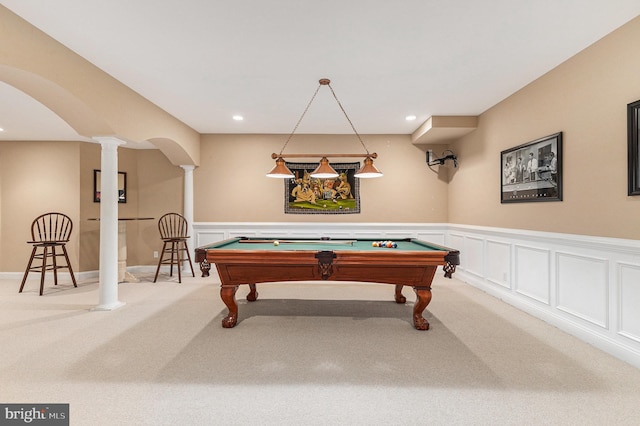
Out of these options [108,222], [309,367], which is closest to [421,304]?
[309,367]

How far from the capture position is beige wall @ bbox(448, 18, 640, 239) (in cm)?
264

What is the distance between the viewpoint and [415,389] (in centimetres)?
220

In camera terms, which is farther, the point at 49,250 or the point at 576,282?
the point at 49,250

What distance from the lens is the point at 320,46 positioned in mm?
2939

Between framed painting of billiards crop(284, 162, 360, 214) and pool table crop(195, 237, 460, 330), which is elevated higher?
framed painting of billiards crop(284, 162, 360, 214)

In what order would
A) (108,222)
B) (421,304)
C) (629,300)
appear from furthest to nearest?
(108,222), (421,304), (629,300)

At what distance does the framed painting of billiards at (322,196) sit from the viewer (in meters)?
6.21

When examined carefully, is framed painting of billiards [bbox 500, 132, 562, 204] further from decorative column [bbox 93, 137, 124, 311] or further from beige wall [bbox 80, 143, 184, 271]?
beige wall [bbox 80, 143, 184, 271]

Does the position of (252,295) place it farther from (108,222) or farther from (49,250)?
(49,250)

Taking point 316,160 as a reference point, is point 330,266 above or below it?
below

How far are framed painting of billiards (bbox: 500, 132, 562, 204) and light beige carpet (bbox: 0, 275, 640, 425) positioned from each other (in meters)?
1.48

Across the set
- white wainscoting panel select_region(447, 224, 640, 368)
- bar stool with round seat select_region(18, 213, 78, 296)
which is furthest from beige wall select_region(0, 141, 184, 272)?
white wainscoting panel select_region(447, 224, 640, 368)
